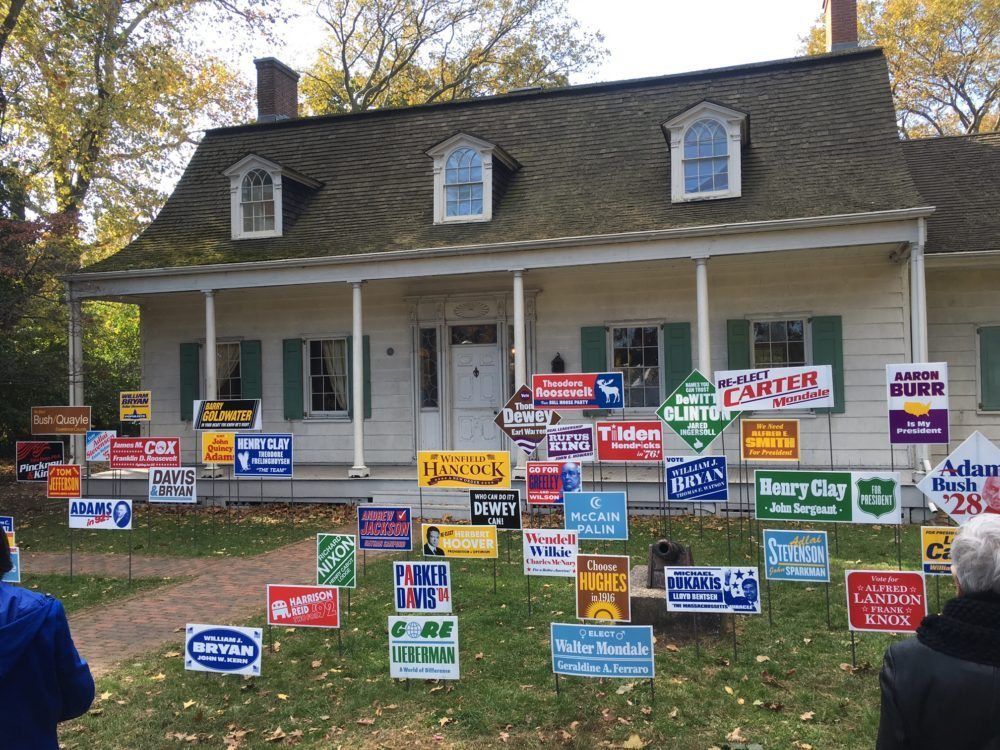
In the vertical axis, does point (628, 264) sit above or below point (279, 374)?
above

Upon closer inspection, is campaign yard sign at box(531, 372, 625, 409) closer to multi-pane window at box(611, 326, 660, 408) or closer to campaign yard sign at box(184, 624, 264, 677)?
multi-pane window at box(611, 326, 660, 408)

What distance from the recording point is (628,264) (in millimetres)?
11914

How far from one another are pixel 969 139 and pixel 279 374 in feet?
45.2

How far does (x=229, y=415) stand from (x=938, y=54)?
78.6 feet

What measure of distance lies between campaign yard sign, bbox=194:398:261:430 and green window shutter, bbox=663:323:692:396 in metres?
6.46

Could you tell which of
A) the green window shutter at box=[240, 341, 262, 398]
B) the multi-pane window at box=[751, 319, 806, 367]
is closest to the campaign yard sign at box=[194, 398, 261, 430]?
the green window shutter at box=[240, 341, 262, 398]

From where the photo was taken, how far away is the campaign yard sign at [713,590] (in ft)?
16.9

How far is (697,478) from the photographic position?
23.0ft

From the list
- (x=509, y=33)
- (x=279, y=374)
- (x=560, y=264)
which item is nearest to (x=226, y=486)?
(x=279, y=374)

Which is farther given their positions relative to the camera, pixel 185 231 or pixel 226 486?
pixel 185 231

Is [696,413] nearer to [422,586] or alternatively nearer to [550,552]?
[550,552]

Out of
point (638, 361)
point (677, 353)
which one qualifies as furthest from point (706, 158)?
point (638, 361)

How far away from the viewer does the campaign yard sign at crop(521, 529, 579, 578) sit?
6.07 metres

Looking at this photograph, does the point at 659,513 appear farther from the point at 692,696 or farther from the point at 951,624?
the point at 951,624
